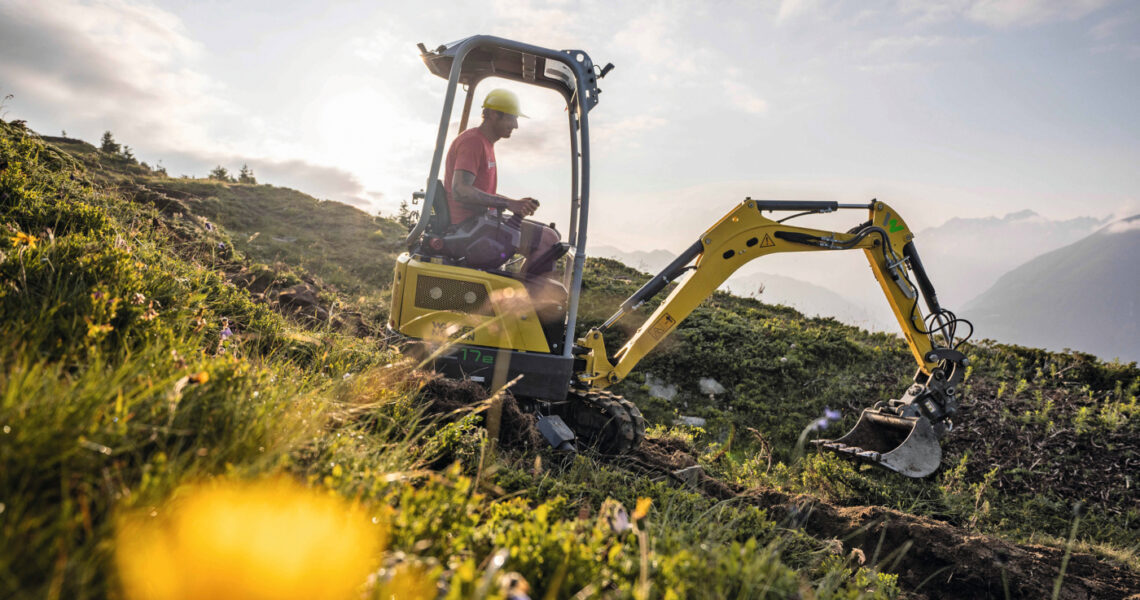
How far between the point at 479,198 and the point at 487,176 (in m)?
0.35

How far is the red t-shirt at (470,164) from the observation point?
504cm

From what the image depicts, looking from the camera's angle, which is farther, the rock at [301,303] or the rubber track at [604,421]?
the rock at [301,303]

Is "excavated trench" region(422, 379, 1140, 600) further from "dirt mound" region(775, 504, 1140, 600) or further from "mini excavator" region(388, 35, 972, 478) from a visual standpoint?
"mini excavator" region(388, 35, 972, 478)

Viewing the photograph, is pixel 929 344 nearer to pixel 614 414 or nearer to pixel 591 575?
pixel 614 414

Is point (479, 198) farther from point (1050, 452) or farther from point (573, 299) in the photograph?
point (1050, 452)

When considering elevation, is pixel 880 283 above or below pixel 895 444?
above

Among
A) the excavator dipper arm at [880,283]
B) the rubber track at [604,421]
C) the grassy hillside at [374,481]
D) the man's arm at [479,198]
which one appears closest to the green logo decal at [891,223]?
the excavator dipper arm at [880,283]

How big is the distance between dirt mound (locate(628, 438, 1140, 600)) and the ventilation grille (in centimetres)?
227

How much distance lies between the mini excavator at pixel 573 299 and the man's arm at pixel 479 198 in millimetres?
153

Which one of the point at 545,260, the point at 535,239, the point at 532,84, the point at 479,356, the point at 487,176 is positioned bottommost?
the point at 479,356

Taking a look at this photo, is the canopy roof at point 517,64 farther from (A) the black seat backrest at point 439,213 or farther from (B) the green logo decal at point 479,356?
(B) the green logo decal at point 479,356

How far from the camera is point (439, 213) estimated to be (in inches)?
202

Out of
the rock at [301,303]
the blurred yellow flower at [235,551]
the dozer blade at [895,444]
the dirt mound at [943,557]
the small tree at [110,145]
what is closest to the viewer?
the blurred yellow flower at [235,551]

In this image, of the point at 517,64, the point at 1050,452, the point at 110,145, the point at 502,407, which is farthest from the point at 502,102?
the point at 110,145
